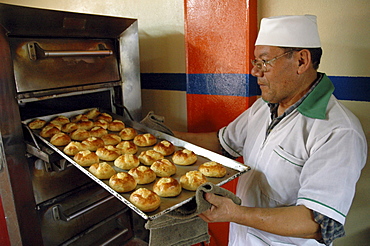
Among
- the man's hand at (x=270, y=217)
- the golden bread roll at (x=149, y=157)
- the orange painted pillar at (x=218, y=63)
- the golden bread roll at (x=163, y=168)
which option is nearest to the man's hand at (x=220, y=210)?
the man's hand at (x=270, y=217)

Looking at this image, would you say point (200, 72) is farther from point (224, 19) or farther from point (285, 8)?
point (285, 8)

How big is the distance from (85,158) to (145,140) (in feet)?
1.47

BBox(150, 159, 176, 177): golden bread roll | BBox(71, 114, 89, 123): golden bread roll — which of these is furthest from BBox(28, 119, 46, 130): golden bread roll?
BBox(150, 159, 176, 177): golden bread roll

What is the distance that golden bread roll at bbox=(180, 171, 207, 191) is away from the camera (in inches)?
55.8

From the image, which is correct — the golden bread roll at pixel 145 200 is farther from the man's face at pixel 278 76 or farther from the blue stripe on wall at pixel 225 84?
the blue stripe on wall at pixel 225 84

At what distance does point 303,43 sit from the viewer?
139 centimetres

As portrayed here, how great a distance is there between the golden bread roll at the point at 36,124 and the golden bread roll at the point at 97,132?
30 cm

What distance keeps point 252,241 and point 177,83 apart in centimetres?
148

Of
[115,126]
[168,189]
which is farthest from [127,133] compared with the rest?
[168,189]

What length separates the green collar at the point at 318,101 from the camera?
1375mm

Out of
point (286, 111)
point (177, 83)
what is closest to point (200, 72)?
point (177, 83)

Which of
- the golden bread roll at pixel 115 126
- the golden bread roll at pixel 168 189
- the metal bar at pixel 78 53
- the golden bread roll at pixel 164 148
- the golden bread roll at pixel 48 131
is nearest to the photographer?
the golden bread roll at pixel 168 189

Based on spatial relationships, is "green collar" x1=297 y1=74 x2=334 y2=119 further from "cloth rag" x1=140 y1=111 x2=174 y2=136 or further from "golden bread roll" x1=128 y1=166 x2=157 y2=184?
"cloth rag" x1=140 y1=111 x2=174 y2=136

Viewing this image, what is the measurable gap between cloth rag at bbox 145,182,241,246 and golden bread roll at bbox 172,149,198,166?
34 centimetres
